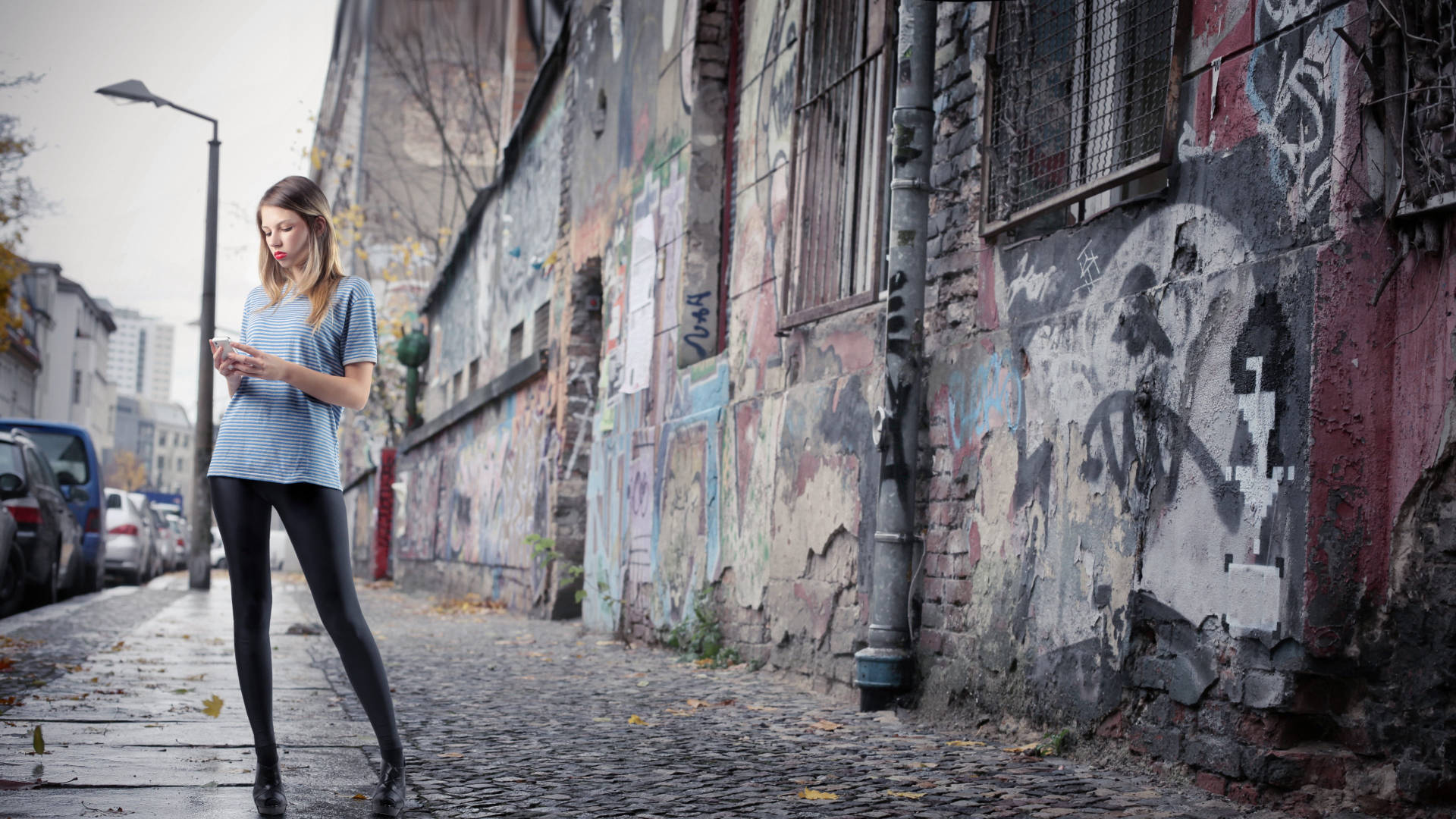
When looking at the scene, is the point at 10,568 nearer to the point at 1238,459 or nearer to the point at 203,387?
the point at 203,387

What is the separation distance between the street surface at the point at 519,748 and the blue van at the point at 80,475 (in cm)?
711

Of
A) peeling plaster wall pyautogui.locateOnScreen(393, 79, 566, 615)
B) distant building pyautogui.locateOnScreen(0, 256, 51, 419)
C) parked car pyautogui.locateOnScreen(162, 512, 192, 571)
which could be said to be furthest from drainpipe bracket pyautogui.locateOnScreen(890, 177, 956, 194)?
distant building pyautogui.locateOnScreen(0, 256, 51, 419)

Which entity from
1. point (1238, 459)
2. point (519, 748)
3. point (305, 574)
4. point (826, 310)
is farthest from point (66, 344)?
point (1238, 459)

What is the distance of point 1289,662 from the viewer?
3615mm

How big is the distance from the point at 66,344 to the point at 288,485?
7434 centimetres

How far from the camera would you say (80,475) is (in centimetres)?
1487

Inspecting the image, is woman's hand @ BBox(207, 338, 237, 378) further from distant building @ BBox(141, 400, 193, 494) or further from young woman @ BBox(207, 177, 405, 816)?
distant building @ BBox(141, 400, 193, 494)

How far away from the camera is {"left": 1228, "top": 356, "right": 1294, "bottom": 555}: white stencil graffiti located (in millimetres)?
3744

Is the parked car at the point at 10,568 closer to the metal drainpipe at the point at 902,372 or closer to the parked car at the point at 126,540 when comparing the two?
the metal drainpipe at the point at 902,372

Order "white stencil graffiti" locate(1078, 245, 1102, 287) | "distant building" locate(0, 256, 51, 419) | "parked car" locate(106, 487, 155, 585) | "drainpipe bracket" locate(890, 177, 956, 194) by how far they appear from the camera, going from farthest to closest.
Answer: "distant building" locate(0, 256, 51, 419) < "parked car" locate(106, 487, 155, 585) < "drainpipe bracket" locate(890, 177, 956, 194) < "white stencil graffiti" locate(1078, 245, 1102, 287)

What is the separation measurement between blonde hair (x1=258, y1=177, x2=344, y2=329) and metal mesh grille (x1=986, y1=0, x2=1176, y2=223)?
257cm

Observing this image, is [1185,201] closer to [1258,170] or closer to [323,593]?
[1258,170]

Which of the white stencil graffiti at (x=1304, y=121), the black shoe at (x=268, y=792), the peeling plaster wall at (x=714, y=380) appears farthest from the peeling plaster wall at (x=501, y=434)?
the white stencil graffiti at (x=1304, y=121)

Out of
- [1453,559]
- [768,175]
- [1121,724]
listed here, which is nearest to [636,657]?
[768,175]
